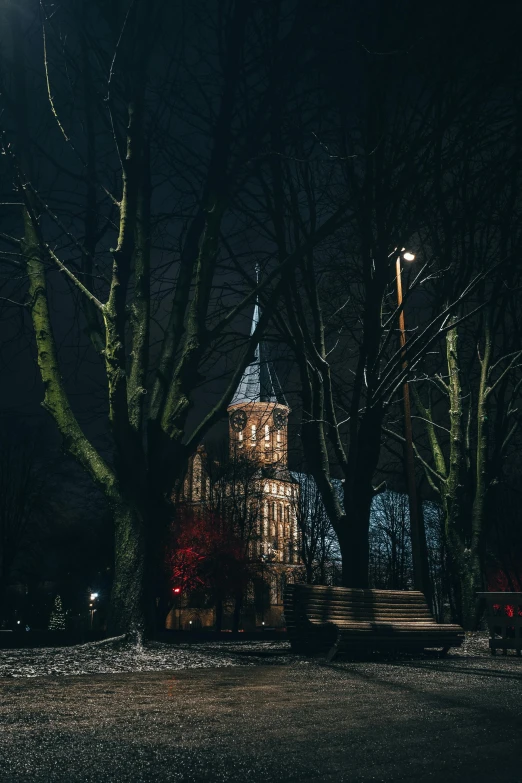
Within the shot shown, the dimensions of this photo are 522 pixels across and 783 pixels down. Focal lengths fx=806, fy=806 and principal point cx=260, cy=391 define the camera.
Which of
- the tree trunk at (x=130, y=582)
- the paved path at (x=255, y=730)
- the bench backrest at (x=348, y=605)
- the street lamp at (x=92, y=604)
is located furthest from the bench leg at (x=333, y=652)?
the street lamp at (x=92, y=604)

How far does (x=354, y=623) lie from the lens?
10703mm

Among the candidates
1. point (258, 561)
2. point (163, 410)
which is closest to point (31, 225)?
point (163, 410)

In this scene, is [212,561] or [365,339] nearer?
[365,339]

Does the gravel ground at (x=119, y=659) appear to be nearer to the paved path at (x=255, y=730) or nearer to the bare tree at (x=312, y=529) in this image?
the paved path at (x=255, y=730)

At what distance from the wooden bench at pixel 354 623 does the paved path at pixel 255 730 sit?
308cm

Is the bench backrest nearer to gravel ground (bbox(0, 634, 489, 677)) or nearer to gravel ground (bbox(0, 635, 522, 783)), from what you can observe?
gravel ground (bbox(0, 634, 489, 677))

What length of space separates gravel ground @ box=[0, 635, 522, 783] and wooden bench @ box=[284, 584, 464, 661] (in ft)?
7.00

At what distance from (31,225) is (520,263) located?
28.7 ft

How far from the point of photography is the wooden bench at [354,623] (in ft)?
34.3

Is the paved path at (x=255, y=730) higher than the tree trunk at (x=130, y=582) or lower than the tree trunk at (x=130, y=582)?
lower

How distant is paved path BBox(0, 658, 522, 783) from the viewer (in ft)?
11.3

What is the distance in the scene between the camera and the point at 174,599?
47781 millimetres

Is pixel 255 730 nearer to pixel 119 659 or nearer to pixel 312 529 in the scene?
pixel 119 659

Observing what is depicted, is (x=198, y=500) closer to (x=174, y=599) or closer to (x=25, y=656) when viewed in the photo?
(x=174, y=599)
